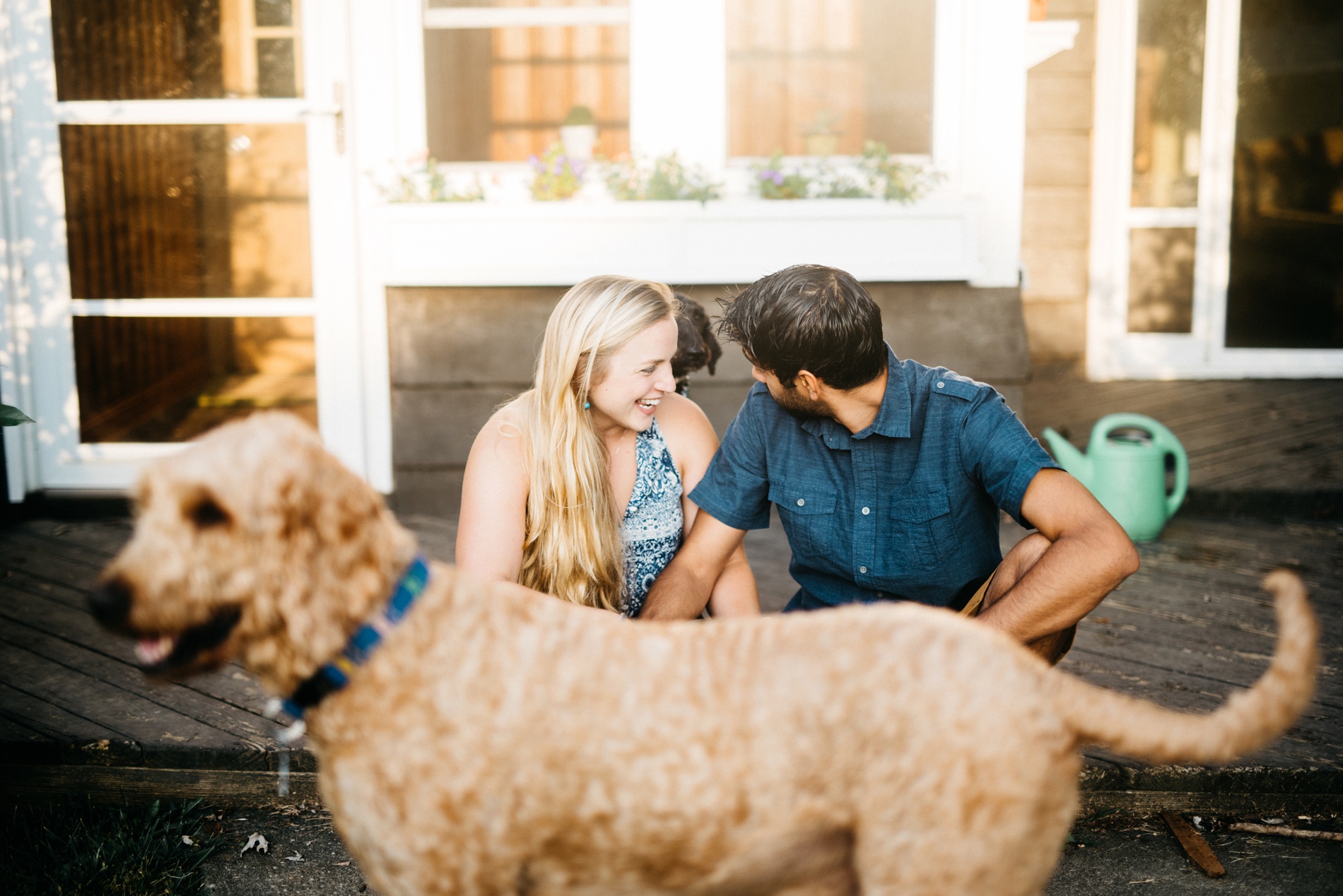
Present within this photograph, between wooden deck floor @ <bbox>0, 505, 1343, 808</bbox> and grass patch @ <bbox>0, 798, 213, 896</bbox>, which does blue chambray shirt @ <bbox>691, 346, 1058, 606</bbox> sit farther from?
grass patch @ <bbox>0, 798, 213, 896</bbox>

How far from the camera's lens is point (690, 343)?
9.72 ft

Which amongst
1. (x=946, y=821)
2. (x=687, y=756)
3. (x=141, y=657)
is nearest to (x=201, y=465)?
→ (x=141, y=657)

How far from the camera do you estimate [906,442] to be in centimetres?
234

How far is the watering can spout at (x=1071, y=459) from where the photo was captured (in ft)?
14.8

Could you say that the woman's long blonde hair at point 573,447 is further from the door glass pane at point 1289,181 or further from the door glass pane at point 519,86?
the door glass pane at point 1289,181

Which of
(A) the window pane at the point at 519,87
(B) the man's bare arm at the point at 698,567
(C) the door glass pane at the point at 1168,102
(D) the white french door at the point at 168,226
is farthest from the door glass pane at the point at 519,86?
(C) the door glass pane at the point at 1168,102

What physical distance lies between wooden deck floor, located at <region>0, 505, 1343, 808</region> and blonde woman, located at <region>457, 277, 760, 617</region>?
867mm

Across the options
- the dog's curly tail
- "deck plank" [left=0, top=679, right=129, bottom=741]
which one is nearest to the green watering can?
the dog's curly tail

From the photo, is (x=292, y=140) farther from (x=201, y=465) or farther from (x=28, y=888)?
(x=201, y=465)

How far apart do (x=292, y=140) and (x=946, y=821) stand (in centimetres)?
434

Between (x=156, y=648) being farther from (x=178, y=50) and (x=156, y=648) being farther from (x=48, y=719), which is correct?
(x=178, y=50)

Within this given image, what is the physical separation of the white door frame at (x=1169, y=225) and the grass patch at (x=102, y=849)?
616cm

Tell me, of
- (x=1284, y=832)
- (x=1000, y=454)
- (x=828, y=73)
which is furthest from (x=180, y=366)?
(x=1284, y=832)

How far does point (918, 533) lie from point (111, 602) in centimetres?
172
